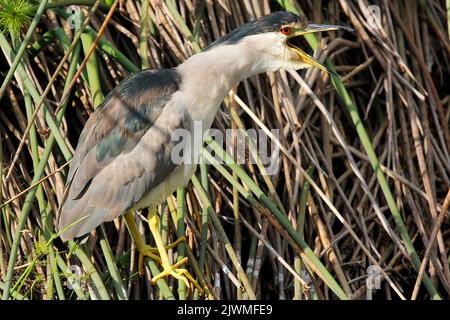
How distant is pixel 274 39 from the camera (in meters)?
2.56

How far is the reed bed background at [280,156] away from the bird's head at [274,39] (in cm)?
16

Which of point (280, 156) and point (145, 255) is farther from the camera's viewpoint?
point (280, 156)

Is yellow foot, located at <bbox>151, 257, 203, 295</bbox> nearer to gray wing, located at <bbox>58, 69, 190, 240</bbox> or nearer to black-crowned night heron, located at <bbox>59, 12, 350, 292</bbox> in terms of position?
black-crowned night heron, located at <bbox>59, 12, 350, 292</bbox>

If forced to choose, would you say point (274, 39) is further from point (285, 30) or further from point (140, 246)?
point (140, 246)

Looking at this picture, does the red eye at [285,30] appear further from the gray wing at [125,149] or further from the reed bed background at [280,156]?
the gray wing at [125,149]

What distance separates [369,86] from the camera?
3170 mm

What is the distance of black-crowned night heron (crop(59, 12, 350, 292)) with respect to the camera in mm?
2449

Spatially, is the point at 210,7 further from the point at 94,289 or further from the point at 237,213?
the point at 94,289

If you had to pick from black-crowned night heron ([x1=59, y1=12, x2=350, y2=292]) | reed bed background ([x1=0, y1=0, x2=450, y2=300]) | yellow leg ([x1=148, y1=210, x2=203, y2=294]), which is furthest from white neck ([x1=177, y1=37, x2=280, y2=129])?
yellow leg ([x1=148, y1=210, x2=203, y2=294])

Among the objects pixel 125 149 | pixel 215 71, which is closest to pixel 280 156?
pixel 215 71

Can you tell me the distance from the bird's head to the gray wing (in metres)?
0.27

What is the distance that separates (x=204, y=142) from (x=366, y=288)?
727 mm

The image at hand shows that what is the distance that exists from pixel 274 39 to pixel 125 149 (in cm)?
58
